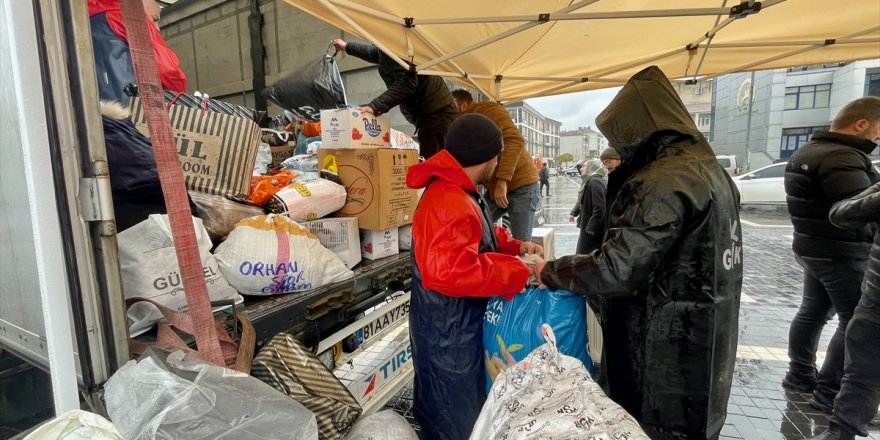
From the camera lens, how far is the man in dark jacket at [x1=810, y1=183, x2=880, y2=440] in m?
2.14

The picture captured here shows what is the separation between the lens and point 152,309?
Answer: 1.43 metres

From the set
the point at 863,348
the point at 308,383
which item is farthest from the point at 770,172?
the point at 308,383

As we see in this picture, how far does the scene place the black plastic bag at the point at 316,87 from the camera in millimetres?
4325

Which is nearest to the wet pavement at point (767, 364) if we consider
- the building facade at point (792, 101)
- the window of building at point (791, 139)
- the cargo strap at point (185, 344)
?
the cargo strap at point (185, 344)

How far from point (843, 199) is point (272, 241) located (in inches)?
134

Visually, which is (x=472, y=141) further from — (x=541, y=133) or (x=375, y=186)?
(x=541, y=133)

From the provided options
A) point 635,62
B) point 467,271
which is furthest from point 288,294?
point 635,62

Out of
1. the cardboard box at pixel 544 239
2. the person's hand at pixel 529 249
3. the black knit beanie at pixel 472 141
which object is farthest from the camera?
the cardboard box at pixel 544 239

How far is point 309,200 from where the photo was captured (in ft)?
7.68

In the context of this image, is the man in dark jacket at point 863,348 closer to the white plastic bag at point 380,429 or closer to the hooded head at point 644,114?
the hooded head at point 644,114

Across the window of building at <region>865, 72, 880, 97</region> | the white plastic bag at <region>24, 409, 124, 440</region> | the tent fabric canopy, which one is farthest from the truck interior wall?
the window of building at <region>865, 72, 880, 97</region>

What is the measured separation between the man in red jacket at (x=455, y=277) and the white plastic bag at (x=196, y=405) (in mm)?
760

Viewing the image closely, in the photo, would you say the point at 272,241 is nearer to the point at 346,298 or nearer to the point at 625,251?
the point at 346,298

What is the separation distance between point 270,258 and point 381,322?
0.75 meters
